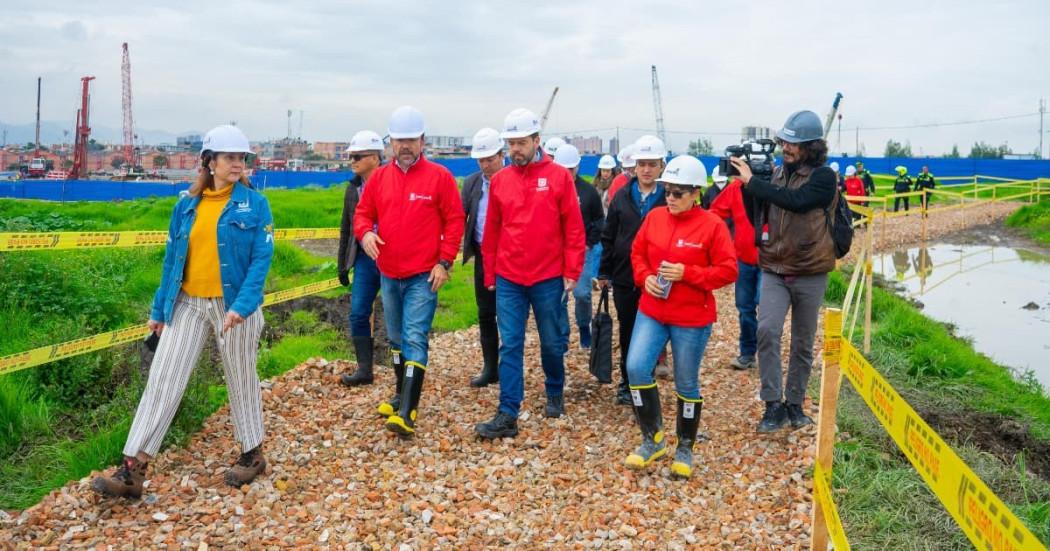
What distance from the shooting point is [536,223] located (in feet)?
19.0

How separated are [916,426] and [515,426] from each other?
3.47 metres

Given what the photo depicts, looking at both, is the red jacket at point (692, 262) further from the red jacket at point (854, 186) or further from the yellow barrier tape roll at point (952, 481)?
the red jacket at point (854, 186)

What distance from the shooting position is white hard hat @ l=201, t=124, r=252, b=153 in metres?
4.76

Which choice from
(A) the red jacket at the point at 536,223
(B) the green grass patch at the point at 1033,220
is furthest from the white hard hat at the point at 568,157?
(B) the green grass patch at the point at 1033,220

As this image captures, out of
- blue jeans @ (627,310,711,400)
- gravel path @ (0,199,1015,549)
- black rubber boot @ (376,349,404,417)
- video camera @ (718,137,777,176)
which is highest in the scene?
video camera @ (718,137,777,176)

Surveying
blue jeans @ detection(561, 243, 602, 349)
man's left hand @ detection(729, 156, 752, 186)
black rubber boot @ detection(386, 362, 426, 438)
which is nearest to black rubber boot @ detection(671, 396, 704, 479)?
man's left hand @ detection(729, 156, 752, 186)

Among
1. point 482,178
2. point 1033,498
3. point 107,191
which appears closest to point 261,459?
point 482,178

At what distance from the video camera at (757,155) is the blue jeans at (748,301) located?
2275 mm

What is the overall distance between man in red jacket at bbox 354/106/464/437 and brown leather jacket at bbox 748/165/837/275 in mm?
2056

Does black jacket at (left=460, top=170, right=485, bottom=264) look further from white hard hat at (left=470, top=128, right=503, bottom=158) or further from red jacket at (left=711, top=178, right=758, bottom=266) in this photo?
red jacket at (left=711, top=178, right=758, bottom=266)

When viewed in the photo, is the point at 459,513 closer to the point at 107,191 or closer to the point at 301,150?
the point at 107,191

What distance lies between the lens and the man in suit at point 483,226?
6.89 metres

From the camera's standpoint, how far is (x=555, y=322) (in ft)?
19.9

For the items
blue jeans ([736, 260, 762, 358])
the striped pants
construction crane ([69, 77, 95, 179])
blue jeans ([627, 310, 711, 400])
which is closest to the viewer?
the striped pants
